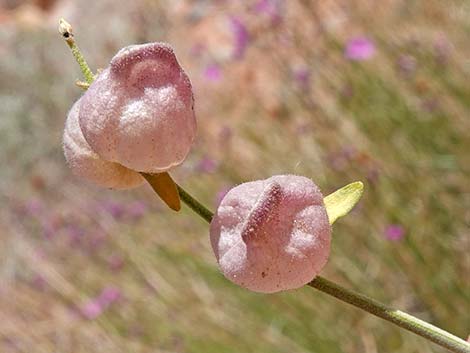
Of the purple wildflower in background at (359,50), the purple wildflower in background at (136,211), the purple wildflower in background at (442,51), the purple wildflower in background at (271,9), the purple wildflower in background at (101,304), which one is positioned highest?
the purple wildflower in background at (271,9)

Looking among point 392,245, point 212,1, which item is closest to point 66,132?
point 392,245

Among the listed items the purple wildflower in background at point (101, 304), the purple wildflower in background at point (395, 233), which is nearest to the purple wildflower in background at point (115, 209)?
the purple wildflower in background at point (101, 304)

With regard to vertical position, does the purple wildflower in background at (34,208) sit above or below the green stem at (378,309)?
below

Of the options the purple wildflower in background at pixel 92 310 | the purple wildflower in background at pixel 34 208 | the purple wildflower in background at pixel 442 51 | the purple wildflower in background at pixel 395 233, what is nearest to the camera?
the purple wildflower in background at pixel 395 233

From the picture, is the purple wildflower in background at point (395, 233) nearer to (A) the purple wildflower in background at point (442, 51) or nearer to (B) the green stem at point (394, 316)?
(A) the purple wildflower in background at point (442, 51)

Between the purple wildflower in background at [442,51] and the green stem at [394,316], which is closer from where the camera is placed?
the green stem at [394,316]

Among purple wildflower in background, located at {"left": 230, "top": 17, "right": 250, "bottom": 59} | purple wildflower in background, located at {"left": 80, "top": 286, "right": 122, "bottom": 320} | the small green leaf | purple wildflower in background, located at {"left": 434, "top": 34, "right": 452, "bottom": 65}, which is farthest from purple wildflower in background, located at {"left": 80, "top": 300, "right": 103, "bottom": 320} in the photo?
the small green leaf
